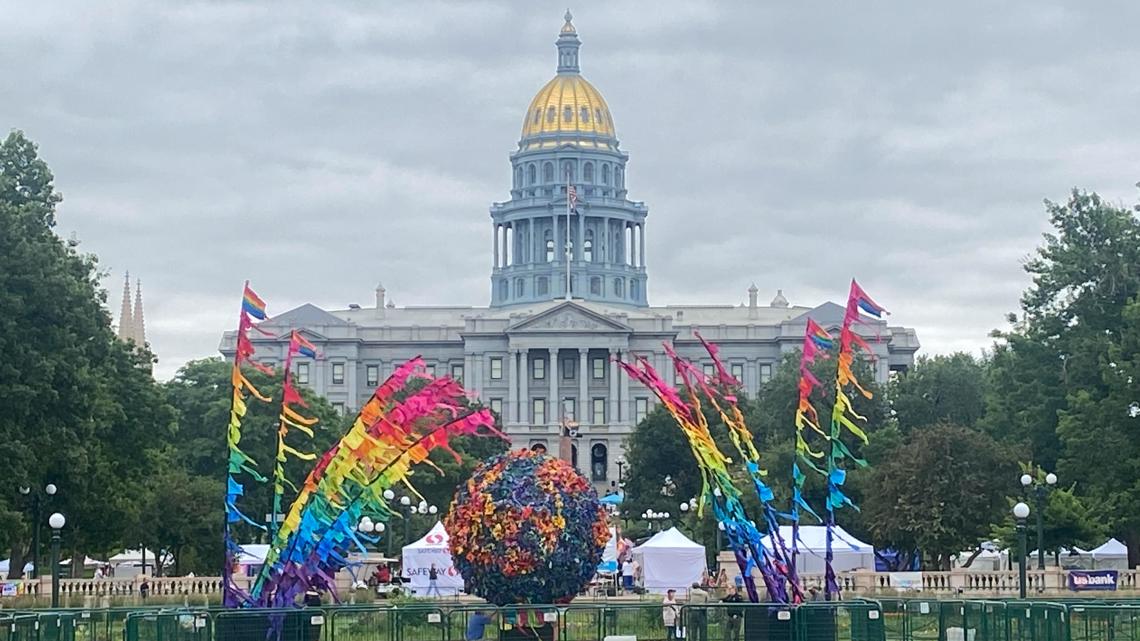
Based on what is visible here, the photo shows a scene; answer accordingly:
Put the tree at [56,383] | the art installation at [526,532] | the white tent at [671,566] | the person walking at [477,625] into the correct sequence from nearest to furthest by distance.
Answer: the art installation at [526,532]
the person walking at [477,625]
the tree at [56,383]
the white tent at [671,566]

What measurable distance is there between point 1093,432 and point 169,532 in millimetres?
35689

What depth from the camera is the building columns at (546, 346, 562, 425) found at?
554 ft

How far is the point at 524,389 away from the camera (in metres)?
169

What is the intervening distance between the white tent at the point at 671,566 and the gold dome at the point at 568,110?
128m

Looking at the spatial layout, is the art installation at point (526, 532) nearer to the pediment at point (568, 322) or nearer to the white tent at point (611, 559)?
the white tent at point (611, 559)

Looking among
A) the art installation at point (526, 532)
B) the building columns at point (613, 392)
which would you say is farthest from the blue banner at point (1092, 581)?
the building columns at point (613, 392)

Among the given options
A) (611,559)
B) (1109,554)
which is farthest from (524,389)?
(611,559)

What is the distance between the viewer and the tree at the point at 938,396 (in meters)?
118

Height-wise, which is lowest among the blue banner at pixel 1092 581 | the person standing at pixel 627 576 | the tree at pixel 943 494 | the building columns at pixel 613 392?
the blue banner at pixel 1092 581

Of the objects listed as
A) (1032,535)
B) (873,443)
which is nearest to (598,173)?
(873,443)

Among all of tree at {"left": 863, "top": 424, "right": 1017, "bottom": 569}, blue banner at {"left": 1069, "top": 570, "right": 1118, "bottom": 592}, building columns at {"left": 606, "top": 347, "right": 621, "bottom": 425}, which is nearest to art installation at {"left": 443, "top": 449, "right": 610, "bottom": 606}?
blue banner at {"left": 1069, "top": 570, "right": 1118, "bottom": 592}

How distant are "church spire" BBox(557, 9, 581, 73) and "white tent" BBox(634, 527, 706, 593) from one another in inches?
5219

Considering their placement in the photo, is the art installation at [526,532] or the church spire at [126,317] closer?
the art installation at [526,532]

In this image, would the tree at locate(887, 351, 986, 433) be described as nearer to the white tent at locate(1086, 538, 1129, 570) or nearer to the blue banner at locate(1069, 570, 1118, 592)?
the white tent at locate(1086, 538, 1129, 570)
